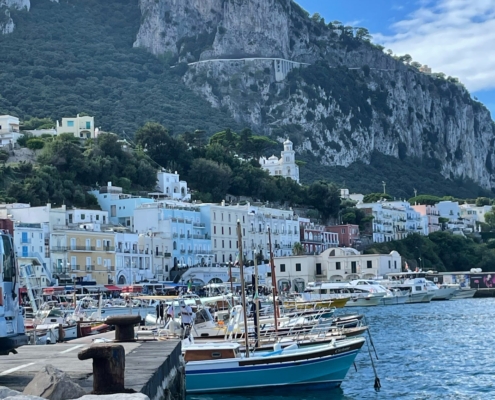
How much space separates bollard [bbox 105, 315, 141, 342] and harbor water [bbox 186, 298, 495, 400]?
6.30 metres

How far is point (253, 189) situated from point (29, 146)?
97.5ft

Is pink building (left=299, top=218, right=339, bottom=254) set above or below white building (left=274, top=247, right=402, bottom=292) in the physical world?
above

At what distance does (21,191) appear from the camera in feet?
303

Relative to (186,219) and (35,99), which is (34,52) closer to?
(35,99)

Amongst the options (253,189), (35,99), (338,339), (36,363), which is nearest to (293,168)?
(253,189)

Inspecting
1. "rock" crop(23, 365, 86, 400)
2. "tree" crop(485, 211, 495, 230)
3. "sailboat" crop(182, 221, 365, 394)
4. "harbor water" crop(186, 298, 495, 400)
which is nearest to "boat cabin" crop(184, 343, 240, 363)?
"sailboat" crop(182, 221, 365, 394)

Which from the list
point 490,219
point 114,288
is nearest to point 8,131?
point 114,288

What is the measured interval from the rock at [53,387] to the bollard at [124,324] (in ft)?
32.3

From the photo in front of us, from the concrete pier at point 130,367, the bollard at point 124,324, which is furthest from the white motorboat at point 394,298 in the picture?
the concrete pier at point 130,367

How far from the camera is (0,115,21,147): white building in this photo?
115 metres

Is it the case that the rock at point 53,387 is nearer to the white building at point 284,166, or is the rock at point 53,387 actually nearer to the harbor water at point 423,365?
the harbor water at point 423,365

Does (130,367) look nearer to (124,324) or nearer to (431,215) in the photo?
(124,324)

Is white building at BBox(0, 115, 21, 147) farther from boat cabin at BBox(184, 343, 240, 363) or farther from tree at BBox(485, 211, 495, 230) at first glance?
boat cabin at BBox(184, 343, 240, 363)

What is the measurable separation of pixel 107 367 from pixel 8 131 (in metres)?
110
